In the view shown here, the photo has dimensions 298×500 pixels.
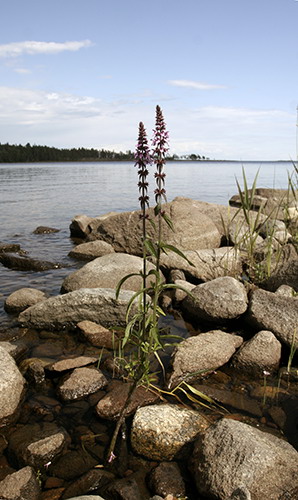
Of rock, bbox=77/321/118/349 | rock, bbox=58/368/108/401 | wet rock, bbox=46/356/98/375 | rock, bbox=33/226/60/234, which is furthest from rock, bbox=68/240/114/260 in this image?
rock, bbox=58/368/108/401

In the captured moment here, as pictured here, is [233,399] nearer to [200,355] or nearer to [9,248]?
[200,355]

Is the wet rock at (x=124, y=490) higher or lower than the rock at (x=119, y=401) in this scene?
lower

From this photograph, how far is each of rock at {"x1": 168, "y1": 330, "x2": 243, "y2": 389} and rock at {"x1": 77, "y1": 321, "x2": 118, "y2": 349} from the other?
1.33 metres

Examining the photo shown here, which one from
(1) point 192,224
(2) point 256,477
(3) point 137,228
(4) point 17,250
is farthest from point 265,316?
(4) point 17,250

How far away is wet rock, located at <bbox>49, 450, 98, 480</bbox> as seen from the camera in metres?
4.14

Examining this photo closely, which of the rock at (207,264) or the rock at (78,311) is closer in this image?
the rock at (78,311)

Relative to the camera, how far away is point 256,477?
3.67 m

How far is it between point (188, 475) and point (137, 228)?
9373mm

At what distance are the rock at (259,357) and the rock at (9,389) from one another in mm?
3120

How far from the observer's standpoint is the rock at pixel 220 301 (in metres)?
7.00

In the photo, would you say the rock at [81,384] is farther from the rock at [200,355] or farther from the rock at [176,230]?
the rock at [176,230]

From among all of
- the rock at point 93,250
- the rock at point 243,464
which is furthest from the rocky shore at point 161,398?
the rock at point 93,250

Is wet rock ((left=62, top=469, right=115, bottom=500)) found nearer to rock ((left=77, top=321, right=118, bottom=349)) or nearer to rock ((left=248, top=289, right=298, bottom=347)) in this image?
rock ((left=77, top=321, right=118, bottom=349))

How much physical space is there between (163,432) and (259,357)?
7.27 feet
